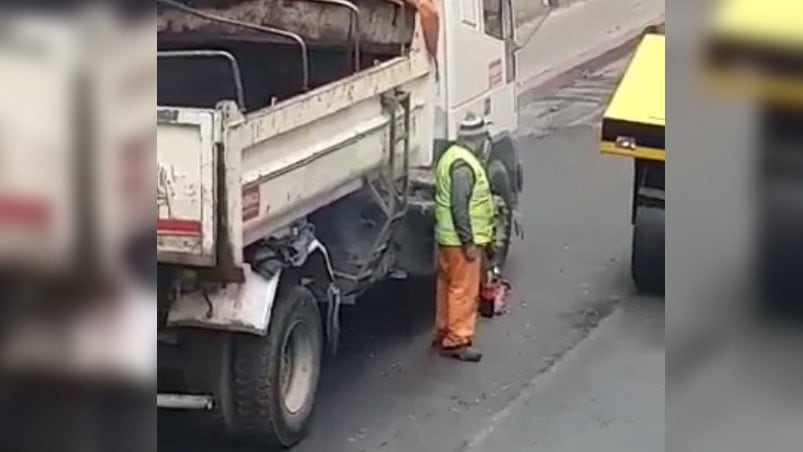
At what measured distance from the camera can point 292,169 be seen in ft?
19.0

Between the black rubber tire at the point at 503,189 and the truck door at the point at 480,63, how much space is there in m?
0.24

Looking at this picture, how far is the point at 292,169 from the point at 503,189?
2215 mm

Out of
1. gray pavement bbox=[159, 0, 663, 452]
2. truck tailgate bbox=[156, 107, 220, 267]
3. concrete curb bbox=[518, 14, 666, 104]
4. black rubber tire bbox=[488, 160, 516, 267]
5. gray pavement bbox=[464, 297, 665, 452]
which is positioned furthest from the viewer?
concrete curb bbox=[518, 14, 666, 104]

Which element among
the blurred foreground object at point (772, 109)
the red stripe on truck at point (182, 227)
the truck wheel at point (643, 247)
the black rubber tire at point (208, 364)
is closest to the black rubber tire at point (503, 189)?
the truck wheel at point (643, 247)

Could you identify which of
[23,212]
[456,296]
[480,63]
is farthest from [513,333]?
[23,212]

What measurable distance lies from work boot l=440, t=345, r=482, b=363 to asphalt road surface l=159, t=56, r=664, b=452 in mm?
40

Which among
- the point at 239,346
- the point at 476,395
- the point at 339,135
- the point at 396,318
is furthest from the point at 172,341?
the point at 396,318

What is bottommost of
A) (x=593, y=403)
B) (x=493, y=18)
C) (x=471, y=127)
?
(x=593, y=403)

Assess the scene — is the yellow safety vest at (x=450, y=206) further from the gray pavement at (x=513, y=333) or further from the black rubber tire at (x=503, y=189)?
the black rubber tire at (x=503, y=189)

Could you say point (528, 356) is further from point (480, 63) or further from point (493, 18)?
point (493, 18)

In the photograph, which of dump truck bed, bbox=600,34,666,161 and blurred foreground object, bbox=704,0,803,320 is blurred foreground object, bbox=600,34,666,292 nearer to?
dump truck bed, bbox=600,34,666,161

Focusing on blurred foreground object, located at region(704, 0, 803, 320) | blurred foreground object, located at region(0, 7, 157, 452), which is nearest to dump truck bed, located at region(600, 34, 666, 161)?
blurred foreground object, located at region(704, 0, 803, 320)

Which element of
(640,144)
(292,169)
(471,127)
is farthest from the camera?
(471,127)

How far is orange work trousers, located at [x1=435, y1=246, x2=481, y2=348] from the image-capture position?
689cm
